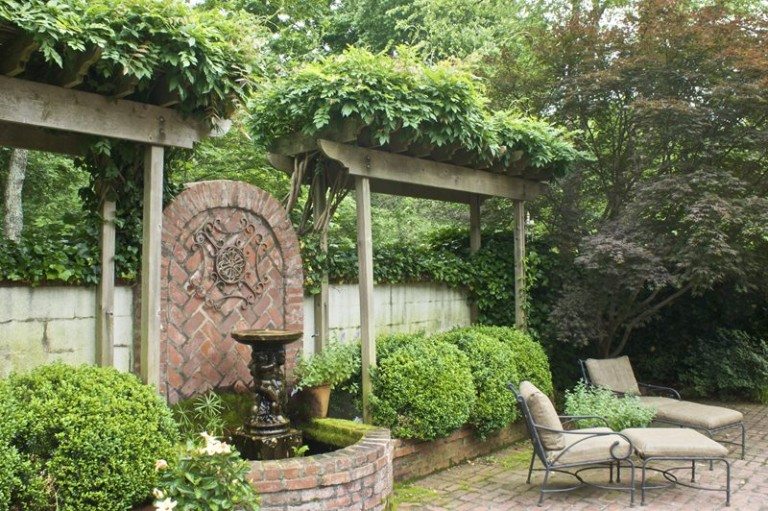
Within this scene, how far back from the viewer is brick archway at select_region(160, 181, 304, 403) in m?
4.74

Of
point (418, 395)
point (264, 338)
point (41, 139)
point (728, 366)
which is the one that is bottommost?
point (728, 366)

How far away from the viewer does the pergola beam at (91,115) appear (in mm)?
3568

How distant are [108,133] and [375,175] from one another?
222 centimetres

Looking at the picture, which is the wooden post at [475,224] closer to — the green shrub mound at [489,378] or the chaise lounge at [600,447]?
the green shrub mound at [489,378]

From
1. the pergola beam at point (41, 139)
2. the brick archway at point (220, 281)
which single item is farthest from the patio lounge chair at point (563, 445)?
the pergola beam at point (41, 139)

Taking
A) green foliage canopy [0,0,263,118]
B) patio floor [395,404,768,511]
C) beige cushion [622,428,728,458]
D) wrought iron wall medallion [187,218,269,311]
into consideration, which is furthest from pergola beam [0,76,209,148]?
beige cushion [622,428,728,458]

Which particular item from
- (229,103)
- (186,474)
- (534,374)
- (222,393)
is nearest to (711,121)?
(534,374)

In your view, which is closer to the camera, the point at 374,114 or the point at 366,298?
the point at 374,114

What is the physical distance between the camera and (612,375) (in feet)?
22.1

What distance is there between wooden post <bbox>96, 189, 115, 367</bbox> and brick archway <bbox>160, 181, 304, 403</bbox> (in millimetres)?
372

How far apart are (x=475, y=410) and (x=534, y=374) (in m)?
1.18

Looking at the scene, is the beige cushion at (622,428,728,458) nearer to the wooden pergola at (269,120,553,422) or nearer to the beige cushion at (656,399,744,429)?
the beige cushion at (656,399,744,429)

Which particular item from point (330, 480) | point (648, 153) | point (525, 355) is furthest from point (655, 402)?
point (330, 480)

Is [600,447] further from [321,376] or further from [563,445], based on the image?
[321,376]
